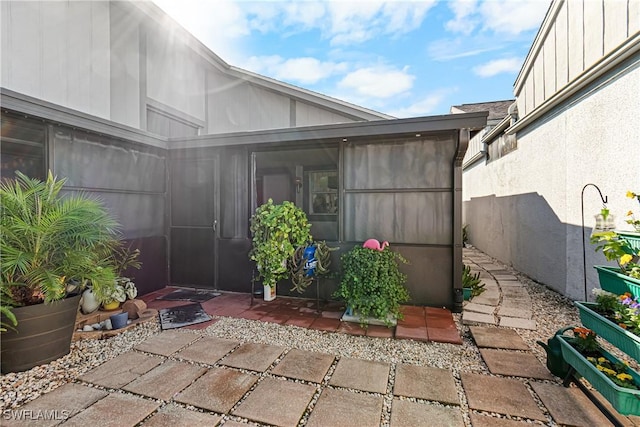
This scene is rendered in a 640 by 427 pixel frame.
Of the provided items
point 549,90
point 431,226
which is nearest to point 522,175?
point 549,90

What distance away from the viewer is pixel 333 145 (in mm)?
4121

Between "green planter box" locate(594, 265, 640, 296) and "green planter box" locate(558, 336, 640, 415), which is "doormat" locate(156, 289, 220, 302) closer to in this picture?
"green planter box" locate(558, 336, 640, 415)

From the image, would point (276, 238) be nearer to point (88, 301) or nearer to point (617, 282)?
point (88, 301)

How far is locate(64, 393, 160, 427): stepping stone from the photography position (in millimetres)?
1780

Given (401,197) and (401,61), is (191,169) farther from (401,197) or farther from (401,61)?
(401,61)

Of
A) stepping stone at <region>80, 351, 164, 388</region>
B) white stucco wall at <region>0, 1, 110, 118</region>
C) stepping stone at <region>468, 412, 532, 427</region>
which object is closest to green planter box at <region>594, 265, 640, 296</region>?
stepping stone at <region>468, 412, 532, 427</region>

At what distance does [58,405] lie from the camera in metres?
1.94

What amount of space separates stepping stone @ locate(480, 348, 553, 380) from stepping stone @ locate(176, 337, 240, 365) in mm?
2326

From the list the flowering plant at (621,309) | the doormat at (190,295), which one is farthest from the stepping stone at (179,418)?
the flowering plant at (621,309)

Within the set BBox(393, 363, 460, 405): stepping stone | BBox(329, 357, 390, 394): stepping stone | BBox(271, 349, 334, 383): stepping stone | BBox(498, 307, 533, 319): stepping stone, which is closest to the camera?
BBox(393, 363, 460, 405): stepping stone

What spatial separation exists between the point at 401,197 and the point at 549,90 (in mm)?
3242

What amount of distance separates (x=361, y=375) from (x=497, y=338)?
1.61m

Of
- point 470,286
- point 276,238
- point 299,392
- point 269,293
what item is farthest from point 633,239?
point 269,293

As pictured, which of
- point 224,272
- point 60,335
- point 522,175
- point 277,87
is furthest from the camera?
point 277,87
